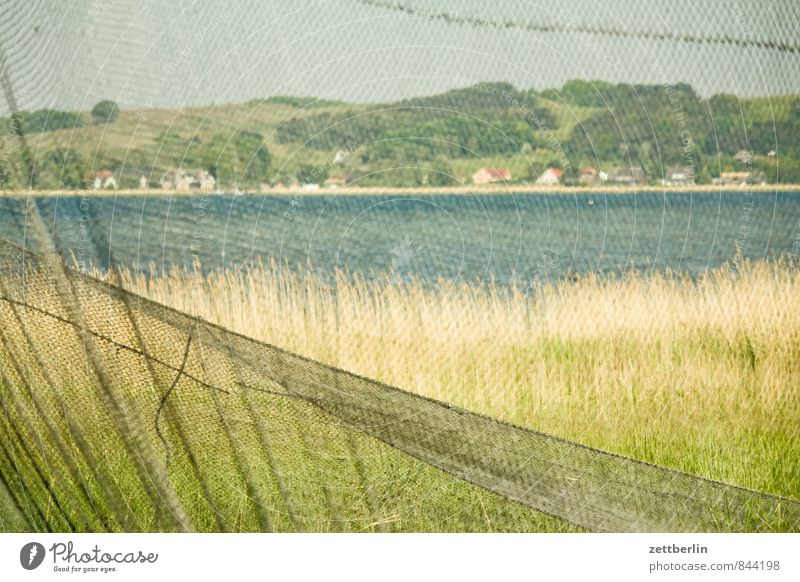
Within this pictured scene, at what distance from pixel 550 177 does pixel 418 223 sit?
0.90m

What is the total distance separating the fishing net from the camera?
11.6 ft

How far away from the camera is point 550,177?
5.26m

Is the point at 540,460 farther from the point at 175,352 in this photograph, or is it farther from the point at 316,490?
the point at 175,352

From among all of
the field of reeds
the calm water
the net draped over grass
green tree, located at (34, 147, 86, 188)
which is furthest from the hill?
the net draped over grass

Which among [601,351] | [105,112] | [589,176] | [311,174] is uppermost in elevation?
[105,112]

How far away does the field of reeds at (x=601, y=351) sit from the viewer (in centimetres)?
452

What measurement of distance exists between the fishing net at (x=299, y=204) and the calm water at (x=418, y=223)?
0.17 ft

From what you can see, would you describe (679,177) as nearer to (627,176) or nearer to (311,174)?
(627,176)

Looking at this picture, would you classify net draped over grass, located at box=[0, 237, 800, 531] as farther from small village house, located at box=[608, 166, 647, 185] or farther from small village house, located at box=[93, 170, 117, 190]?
small village house, located at box=[608, 166, 647, 185]

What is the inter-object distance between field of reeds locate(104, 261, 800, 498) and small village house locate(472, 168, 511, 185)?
606 millimetres

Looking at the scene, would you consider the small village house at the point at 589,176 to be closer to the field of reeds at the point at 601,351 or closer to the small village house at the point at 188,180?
the field of reeds at the point at 601,351

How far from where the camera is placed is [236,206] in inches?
218

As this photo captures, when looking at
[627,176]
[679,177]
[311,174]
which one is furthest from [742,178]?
[311,174]
